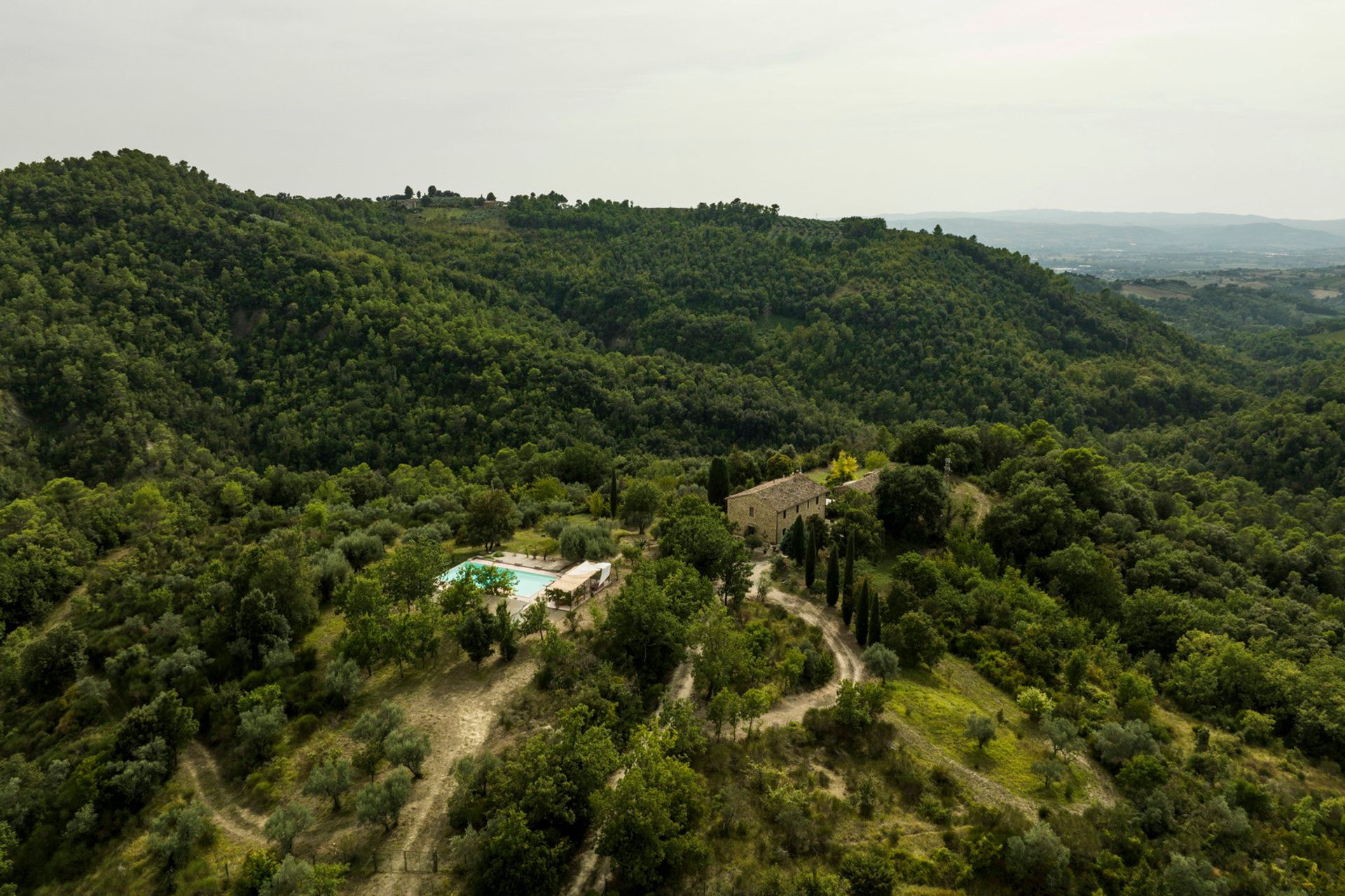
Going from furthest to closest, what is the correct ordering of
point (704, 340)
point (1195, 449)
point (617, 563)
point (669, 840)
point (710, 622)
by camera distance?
point (704, 340) → point (1195, 449) → point (617, 563) → point (710, 622) → point (669, 840)

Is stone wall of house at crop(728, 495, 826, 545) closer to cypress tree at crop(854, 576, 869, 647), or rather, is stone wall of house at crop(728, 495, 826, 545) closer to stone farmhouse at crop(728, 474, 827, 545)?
stone farmhouse at crop(728, 474, 827, 545)

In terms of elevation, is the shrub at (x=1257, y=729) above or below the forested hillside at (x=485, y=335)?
below

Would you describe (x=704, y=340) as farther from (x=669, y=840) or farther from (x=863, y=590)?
(x=669, y=840)

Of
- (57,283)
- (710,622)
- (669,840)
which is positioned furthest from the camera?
(57,283)

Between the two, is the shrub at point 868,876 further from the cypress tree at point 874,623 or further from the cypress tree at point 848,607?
the cypress tree at point 848,607

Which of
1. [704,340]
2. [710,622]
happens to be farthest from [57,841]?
[704,340]

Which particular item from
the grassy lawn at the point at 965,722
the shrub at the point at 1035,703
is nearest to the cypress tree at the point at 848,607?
the grassy lawn at the point at 965,722

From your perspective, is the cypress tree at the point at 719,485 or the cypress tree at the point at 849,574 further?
the cypress tree at the point at 719,485
